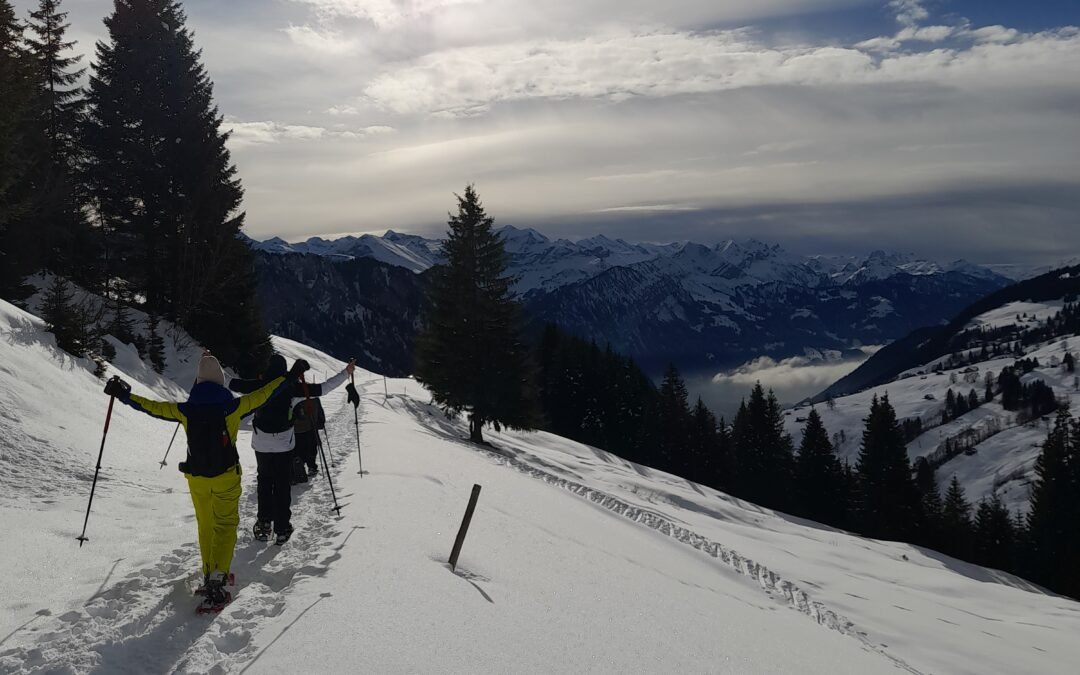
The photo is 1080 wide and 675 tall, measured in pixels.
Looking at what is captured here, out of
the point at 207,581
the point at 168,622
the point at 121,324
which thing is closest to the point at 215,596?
the point at 207,581

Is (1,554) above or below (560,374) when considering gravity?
above

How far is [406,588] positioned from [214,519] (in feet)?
7.15

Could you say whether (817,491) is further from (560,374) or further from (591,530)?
(591,530)

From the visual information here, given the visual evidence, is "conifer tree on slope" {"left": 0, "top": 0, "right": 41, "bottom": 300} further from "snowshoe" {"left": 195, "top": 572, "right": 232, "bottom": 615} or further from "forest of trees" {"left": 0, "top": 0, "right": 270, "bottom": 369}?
"snowshoe" {"left": 195, "top": 572, "right": 232, "bottom": 615}

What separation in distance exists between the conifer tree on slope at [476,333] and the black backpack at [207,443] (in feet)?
74.8

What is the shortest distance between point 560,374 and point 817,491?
2766 cm

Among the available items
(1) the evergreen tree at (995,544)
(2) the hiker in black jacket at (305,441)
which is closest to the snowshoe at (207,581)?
(2) the hiker in black jacket at (305,441)

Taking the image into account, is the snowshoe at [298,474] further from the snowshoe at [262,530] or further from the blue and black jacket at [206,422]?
the blue and black jacket at [206,422]

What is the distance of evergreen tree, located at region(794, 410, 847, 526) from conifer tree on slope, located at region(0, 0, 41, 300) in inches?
2343

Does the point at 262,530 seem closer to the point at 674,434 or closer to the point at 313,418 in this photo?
the point at 313,418

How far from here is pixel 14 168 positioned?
18.1 meters

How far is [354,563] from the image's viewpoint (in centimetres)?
735

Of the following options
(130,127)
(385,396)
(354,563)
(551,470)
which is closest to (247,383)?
(354,563)

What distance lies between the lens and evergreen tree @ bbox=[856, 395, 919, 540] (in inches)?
1977
